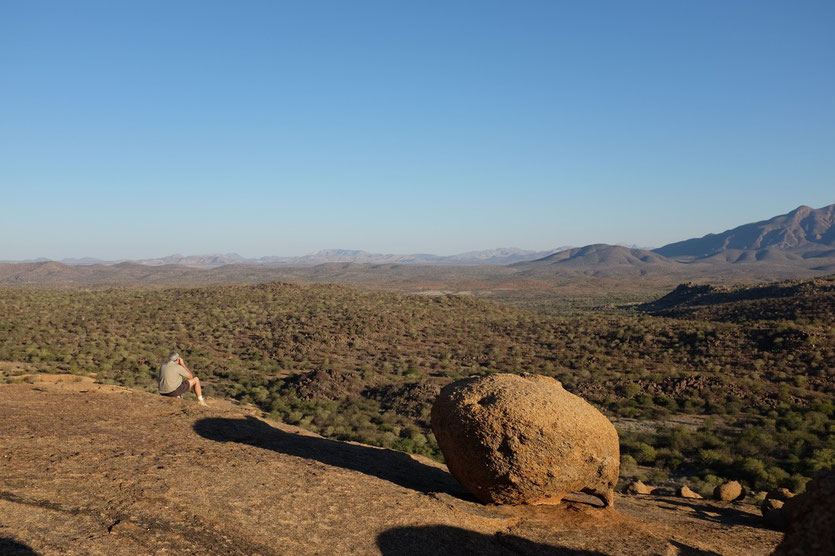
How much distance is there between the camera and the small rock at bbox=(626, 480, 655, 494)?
36.9ft

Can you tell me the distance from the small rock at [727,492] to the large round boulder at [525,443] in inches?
165

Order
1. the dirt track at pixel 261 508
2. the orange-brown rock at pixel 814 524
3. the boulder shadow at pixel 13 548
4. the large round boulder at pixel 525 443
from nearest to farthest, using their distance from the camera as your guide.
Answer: the orange-brown rock at pixel 814 524, the boulder shadow at pixel 13 548, the dirt track at pixel 261 508, the large round boulder at pixel 525 443

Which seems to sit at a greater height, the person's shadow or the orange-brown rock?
the orange-brown rock

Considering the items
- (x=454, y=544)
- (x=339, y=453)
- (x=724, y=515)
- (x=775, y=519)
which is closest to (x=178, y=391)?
(x=339, y=453)

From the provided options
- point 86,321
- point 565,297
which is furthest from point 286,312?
point 565,297

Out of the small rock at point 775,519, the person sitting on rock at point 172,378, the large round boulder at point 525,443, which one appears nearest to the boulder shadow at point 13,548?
the large round boulder at point 525,443

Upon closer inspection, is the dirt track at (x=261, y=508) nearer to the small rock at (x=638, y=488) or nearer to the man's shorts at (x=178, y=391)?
the small rock at (x=638, y=488)

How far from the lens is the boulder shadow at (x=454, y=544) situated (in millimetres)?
6430

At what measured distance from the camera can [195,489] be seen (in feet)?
24.1

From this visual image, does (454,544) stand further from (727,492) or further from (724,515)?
(727,492)

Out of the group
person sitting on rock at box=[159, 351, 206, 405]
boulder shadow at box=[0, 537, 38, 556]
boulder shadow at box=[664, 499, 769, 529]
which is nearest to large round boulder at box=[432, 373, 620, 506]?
boulder shadow at box=[664, 499, 769, 529]

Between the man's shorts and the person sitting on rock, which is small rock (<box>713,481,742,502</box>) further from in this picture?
the man's shorts

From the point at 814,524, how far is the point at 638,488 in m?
8.35

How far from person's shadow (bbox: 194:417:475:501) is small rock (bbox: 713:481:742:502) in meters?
5.82
